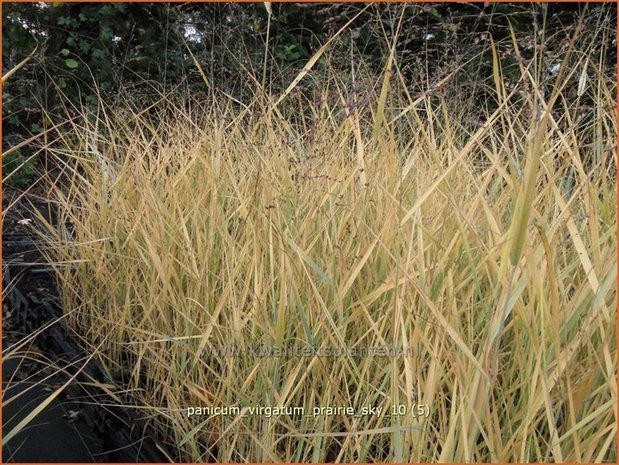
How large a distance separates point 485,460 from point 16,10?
3.02 m

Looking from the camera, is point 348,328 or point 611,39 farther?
point 611,39

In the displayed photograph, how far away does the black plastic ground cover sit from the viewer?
4.27 ft

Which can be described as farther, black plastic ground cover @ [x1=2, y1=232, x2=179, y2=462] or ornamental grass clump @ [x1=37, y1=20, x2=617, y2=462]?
black plastic ground cover @ [x1=2, y1=232, x2=179, y2=462]

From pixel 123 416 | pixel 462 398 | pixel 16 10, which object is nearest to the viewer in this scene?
pixel 462 398

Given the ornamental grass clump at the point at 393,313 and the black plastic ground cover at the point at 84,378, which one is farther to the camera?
the black plastic ground cover at the point at 84,378

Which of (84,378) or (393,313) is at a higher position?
(393,313)

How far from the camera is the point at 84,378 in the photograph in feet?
5.24

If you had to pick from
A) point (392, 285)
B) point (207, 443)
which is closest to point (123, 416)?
point (207, 443)

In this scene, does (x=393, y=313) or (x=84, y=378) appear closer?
(x=393, y=313)

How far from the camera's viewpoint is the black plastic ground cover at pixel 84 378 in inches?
51.3

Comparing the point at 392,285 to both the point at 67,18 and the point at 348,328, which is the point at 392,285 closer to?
the point at 348,328

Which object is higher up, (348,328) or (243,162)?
(243,162)

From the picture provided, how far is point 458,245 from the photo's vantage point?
108 centimetres

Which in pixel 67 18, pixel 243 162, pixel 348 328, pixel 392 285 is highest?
pixel 67 18
